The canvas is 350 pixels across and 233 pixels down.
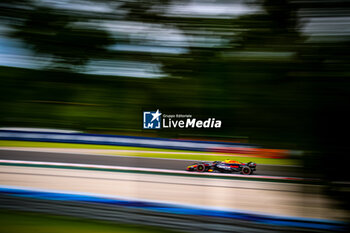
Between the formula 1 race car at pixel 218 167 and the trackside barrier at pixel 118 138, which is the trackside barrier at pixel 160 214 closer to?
the formula 1 race car at pixel 218 167

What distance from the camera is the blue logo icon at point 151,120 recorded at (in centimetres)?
98

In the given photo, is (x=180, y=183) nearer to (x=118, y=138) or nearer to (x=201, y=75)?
(x=118, y=138)

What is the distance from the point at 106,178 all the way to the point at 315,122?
2510 mm

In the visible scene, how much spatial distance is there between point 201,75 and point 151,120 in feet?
0.89

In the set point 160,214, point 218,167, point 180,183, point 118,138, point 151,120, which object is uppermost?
point 151,120

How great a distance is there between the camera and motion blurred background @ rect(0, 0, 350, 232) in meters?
0.84

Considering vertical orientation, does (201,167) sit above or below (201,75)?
below

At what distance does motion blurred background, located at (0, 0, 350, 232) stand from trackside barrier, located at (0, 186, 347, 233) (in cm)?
52

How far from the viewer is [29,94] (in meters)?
1.02

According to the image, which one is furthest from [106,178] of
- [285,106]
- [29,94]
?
[285,106]

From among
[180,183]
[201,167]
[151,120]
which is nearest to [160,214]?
[201,167]

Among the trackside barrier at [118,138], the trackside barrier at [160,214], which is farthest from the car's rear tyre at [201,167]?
the trackside barrier at [118,138]

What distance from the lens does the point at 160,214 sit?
1946mm

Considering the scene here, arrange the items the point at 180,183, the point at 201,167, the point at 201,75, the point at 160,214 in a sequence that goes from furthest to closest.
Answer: the point at 180,183 → the point at 160,214 → the point at 201,167 → the point at 201,75
